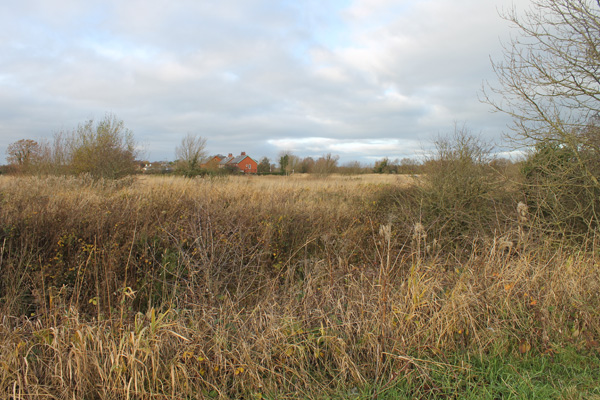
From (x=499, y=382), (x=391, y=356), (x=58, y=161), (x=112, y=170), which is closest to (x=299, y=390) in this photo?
(x=391, y=356)

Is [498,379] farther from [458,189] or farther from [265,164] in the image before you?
[265,164]

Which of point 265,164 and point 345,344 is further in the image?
point 265,164

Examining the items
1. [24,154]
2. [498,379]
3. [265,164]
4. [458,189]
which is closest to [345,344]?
[498,379]

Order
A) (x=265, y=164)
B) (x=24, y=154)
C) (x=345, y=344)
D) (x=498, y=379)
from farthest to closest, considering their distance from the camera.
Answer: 1. (x=265, y=164)
2. (x=24, y=154)
3. (x=345, y=344)
4. (x=498, y=379)

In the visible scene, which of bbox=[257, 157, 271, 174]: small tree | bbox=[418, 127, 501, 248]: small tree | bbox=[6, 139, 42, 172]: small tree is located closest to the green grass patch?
bbox=[418, 127, 501, 248]: small tree

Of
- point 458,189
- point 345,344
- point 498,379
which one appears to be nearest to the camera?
point 498,379

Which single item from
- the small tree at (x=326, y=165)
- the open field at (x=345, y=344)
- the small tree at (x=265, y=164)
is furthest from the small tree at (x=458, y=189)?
the small tree at (x=265, y=164)

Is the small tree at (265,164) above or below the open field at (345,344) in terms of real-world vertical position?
above

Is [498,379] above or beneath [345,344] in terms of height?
beneath

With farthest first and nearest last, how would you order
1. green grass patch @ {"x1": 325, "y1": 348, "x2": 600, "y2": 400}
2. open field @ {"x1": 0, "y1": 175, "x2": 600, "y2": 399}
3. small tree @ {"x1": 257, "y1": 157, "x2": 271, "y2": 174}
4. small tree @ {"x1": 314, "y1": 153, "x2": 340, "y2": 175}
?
small tree @ {"x1": 257, "y1": 157, "x2": 271, "y2": 174}
small tree @ {"x1": 314, "y1": 153, "x2": 340, "y2": 175}
open field @ {"x1": 0, "y1": 175, "x2": 600, "y2": 399}
green grass patch @ {"x1": 325, "y1": 348, "x2": 600, "y2": 400}

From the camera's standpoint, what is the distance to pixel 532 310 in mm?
3250

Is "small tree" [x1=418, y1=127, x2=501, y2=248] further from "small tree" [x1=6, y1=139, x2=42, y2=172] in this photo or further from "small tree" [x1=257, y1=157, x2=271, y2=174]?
"small tree" [x1=257, y1=157, x2=271, y2=174]

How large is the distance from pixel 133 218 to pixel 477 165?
9.36 m

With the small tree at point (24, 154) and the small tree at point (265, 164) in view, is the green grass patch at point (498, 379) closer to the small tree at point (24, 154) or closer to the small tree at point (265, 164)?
the small tree at point (24, 154)
